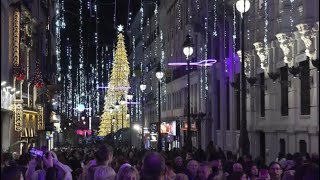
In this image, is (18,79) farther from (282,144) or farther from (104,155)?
(104,155)

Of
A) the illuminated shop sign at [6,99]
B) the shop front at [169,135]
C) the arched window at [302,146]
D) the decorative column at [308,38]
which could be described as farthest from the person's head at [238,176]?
the shop front at [169,135]

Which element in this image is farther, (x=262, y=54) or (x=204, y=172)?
(x=262, y=54)

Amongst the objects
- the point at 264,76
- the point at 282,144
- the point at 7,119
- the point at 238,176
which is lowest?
the point at 282,144

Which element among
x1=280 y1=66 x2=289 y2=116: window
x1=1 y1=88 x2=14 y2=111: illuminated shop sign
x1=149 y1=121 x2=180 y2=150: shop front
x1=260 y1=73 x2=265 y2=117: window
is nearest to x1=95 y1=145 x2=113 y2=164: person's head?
x1=1 y1=88 x2=14 y2=111: illuminated shop sign

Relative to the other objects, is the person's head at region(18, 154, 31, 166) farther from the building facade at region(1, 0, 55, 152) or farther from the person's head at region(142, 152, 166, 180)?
the building facade at region(1, 0, 55, 152)

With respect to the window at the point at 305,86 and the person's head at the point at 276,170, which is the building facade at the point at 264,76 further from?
the person's head at the point at 276,170

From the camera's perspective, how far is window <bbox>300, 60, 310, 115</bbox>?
23.6 metres

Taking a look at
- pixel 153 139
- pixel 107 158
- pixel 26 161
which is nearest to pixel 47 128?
pixel 153 139

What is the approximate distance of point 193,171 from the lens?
35.2 feet

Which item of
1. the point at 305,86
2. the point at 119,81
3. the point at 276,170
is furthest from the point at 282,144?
the point at 119,81

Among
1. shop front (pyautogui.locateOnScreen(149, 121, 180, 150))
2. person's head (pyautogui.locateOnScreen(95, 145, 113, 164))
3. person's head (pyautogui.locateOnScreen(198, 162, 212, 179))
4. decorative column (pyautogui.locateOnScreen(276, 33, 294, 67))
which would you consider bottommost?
shop front (pyautogui.locateOnScreen(149, 121, 180, 150))

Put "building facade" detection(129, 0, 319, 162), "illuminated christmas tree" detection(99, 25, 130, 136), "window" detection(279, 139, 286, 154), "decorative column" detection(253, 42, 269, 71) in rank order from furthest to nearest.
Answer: "illuminated christmas tree" detection(99, 25, 130, 136)
"decorative column" detection(253, 42, 269, 71)
"window" detection(279, 139, 286, 154)
"building facade" detection(129, 0, 319, 162)

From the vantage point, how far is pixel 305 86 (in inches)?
937

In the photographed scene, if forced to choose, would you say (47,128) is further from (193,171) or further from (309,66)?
(193,171)
